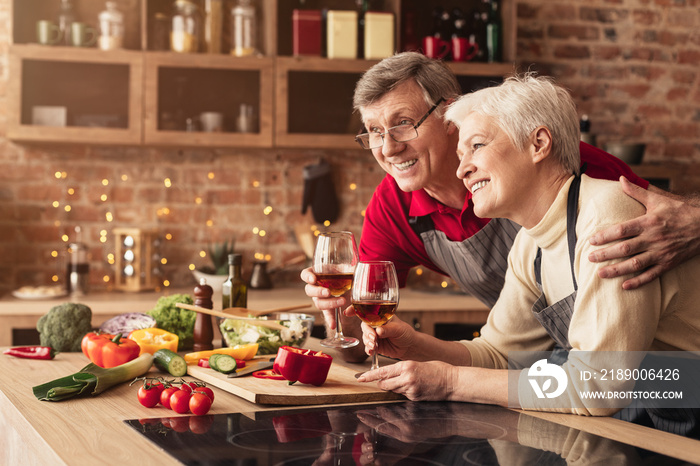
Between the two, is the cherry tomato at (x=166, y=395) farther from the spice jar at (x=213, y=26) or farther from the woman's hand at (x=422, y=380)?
the spice jar at (x=213, y=26)

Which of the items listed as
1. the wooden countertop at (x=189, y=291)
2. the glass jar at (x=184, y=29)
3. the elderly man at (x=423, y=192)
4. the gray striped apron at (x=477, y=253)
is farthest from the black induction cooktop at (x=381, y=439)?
the glass jar at (x=184, y=29)

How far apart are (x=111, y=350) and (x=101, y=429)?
0.46m

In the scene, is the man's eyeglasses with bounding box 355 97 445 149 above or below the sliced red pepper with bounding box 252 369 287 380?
above

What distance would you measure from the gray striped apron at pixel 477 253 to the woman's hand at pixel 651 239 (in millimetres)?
577

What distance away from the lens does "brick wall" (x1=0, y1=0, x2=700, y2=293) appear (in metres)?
3.92

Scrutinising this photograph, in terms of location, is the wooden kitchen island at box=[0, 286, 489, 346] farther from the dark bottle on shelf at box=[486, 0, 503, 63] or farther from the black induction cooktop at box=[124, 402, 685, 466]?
the black induction cooktop at box=[124, 402, 685, 466]

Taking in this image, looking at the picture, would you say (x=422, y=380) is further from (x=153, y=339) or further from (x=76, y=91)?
(x=76, y=91)

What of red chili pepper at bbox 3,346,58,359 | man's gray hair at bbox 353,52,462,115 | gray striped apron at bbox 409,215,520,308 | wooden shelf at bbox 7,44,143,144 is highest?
wooden shelf at bbox 7,44,143,144

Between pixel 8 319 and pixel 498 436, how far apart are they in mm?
2713

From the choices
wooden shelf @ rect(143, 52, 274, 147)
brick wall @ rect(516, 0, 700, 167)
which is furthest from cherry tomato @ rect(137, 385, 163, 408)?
brick wall @ rect(516, 0, 700, 167)

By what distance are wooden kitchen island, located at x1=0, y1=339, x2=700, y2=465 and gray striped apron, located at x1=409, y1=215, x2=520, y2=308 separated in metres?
0.78

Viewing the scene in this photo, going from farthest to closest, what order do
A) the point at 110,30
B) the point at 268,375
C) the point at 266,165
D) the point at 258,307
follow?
1. the point at 266,165
2. the point at 110,30
3. the point at 258,307
4. the point at 268,375

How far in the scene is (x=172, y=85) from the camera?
12.3ft

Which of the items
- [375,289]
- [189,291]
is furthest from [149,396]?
[189,291]
